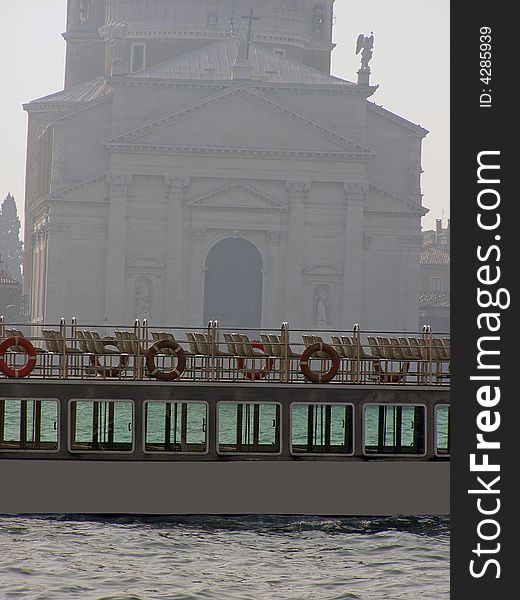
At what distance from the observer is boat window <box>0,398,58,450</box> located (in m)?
22.5

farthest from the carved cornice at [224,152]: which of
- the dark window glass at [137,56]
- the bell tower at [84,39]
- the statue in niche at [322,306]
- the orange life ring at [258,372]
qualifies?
the orange life ring at [258,372]

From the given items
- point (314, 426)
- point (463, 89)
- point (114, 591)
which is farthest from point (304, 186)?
point (463, 89)

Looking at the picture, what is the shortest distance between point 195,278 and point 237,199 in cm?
527

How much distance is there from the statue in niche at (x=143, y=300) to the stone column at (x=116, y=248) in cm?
79

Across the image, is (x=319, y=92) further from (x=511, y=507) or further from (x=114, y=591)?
(x=511, y=507)

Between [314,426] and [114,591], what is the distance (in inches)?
245

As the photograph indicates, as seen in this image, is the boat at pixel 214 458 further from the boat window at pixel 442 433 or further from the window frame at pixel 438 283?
the window frame at pixel 438 283

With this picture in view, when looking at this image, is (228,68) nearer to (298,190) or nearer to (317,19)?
(298,190)

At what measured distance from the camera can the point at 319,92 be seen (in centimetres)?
8600

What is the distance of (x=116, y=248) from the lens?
85.3 meters

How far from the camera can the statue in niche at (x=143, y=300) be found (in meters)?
84.8

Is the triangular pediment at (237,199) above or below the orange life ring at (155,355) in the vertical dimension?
above

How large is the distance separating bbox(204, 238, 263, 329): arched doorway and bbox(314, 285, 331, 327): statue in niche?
139 inches

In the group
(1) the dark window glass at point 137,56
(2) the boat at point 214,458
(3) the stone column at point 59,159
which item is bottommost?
(2) the boat at point 214,458
